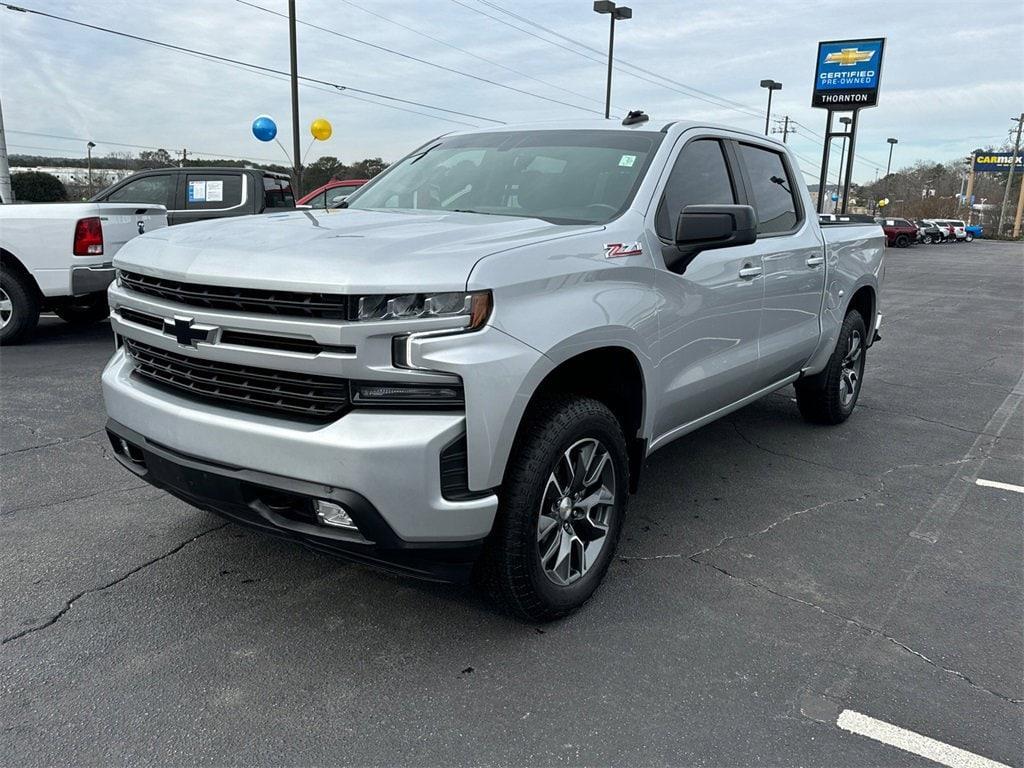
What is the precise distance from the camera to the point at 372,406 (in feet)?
7.86

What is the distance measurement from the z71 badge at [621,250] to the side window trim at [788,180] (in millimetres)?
1373

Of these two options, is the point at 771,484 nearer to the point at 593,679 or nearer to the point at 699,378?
the point at 699,378

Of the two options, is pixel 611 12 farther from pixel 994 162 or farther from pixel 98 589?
pixel 994 162

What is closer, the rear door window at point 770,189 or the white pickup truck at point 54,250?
the rear door window at point 770,189

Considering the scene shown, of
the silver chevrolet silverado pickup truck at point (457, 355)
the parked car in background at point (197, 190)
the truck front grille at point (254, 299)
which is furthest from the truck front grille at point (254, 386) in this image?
the parked car in background at point (197, 190)

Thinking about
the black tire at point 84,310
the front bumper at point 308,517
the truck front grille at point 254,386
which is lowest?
the black tire at point 84,310

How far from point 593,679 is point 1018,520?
281 cm

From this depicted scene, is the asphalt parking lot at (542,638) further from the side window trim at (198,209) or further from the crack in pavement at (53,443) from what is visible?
the side window trim at (198,209)

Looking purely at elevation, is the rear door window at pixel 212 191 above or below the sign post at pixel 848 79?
below

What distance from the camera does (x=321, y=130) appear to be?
18.6 meters

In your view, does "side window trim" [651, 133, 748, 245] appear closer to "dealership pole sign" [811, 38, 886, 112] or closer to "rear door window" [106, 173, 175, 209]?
"rear door window" [106, 173, 175, 209]

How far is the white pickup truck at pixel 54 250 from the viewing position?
7.41m

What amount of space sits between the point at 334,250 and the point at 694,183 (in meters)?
1.99

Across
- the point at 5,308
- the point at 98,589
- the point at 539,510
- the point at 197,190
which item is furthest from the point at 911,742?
the point at 197,190
